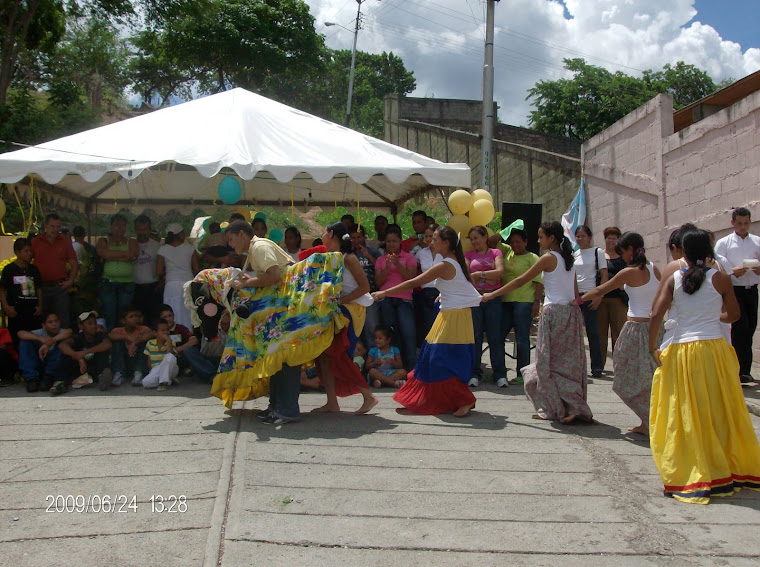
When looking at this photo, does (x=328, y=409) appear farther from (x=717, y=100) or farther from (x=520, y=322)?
(x=717, y=100)

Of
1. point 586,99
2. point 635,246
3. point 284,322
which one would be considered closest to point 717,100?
point 635,246

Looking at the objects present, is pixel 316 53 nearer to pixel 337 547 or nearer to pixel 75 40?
pixel 75 40

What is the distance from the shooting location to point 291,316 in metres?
5.94

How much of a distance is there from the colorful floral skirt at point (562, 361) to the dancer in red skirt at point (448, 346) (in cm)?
68

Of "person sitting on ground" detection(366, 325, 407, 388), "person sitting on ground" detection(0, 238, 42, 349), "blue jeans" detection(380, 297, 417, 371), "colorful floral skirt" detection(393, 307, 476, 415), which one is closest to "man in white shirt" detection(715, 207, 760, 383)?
"colorful floral skirt" detection(393, 307, 476, 415)

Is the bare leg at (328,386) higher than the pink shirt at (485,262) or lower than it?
lower

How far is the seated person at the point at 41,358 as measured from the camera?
7.40 meters

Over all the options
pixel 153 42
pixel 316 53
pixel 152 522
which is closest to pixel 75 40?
pixel 153 42

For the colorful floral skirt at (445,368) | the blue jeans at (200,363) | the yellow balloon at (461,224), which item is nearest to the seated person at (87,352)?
the blue jeans at (200,363)

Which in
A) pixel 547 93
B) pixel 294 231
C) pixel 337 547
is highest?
pixel 547 93

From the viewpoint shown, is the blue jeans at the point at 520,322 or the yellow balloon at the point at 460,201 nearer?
the blue jeans at the point at 520,322

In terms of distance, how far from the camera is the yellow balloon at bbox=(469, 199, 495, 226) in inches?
376

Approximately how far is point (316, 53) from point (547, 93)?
36.8 ft

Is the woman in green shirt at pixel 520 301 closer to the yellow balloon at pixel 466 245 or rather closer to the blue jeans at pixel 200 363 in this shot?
the yellow balloon at pixel 466 245
